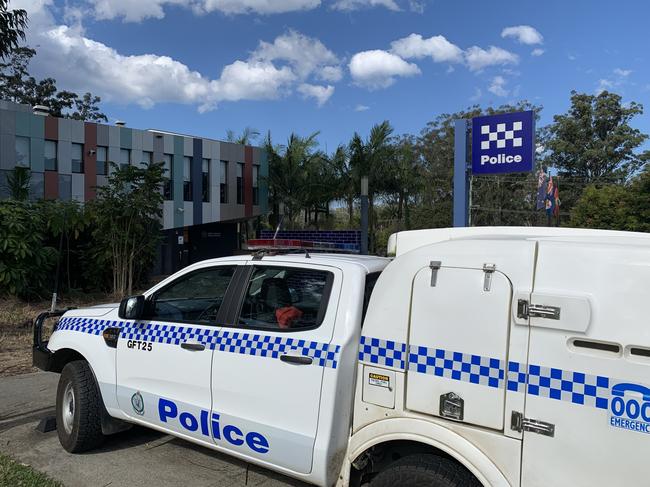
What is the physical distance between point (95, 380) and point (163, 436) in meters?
0.90

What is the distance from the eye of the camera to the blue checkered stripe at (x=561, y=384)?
2219mm

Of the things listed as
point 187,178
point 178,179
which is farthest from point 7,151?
point 187,178

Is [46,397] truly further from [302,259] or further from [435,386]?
[435,386]

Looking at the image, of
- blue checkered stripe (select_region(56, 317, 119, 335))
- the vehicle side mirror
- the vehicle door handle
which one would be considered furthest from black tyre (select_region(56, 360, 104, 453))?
the vehicle door handle

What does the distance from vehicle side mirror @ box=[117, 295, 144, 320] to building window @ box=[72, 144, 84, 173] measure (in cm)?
2412

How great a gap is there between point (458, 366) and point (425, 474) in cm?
54

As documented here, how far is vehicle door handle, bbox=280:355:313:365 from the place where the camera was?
312cm

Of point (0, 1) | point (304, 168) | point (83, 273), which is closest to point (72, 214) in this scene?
point (83, 273)

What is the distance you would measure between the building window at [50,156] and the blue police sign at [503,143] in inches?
845

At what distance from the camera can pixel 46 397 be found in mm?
6160

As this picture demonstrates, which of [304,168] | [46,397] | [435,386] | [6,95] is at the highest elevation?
[6,95]

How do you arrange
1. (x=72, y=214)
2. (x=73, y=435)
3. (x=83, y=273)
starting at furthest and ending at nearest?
1. (x=83, y=273)
2. (x=72, y=214)
3. (x=73, y=435)

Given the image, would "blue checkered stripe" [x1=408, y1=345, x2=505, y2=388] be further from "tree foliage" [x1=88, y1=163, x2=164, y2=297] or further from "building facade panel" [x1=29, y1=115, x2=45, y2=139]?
"building facade panel" [x1=29, y1=115, x2=45, y2=139]

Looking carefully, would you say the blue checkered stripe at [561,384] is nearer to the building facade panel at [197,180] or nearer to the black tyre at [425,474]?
the black tyre at [425,474]
